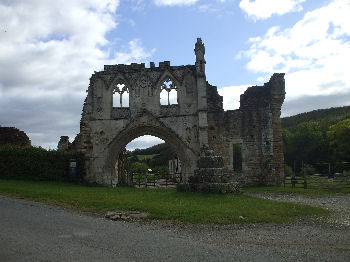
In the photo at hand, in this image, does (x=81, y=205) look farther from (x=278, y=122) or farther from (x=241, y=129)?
(x=278, y=122)

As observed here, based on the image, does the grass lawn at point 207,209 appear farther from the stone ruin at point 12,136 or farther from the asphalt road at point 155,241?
the stone ruin at point 12,136

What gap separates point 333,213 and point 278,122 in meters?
12.1

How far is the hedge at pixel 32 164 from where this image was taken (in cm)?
1892

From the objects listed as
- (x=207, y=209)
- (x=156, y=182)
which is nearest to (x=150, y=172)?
(x=156, y=182)

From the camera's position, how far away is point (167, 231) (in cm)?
722

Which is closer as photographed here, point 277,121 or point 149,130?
point 277,121

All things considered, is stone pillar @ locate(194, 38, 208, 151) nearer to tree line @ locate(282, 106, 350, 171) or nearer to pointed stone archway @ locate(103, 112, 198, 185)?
pointed stone archway @ locate(103, 112, 198, 185)

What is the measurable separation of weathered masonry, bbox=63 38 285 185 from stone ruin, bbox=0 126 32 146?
392 centimetres

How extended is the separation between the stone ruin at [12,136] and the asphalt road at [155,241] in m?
15.9

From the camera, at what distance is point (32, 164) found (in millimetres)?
19250

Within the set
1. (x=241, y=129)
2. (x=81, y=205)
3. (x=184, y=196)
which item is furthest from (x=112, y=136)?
(x=81, y=205)

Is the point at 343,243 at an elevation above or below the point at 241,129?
below

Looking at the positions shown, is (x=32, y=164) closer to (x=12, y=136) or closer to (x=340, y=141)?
(x=12, y=136)

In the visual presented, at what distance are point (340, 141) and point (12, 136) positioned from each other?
3688 centimetres
